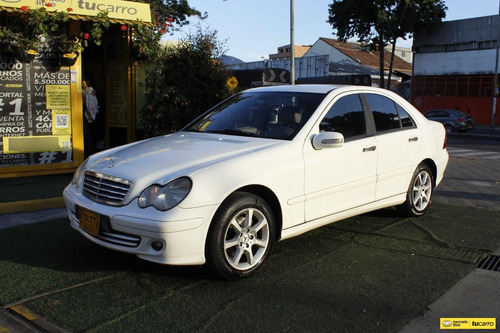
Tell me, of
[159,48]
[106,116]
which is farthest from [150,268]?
[106,116]

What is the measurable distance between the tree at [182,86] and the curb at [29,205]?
99.9 inches

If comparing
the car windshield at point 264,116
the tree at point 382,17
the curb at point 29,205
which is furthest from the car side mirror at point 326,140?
the tree at point 382,17

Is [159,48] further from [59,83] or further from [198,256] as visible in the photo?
[198,256]

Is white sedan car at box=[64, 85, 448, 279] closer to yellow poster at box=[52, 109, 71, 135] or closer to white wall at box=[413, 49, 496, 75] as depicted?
yellow poster at box=[52, 109, 71, 135]

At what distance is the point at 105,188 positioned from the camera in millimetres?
3846

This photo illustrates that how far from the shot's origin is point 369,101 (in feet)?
17.4

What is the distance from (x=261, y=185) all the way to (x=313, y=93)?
147 centimetres

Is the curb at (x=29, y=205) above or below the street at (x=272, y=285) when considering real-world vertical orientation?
above

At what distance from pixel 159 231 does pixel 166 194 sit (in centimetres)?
28

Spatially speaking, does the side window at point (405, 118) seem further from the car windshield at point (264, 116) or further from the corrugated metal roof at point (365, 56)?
the corrugated metal roof at point (365, 56)

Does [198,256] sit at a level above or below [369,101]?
below

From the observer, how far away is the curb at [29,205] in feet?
19.5

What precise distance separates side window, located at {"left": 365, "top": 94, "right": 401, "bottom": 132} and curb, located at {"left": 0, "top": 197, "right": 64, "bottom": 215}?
414cm

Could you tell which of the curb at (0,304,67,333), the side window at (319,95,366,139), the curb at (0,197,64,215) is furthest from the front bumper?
the curb at (0,197,64,215)
